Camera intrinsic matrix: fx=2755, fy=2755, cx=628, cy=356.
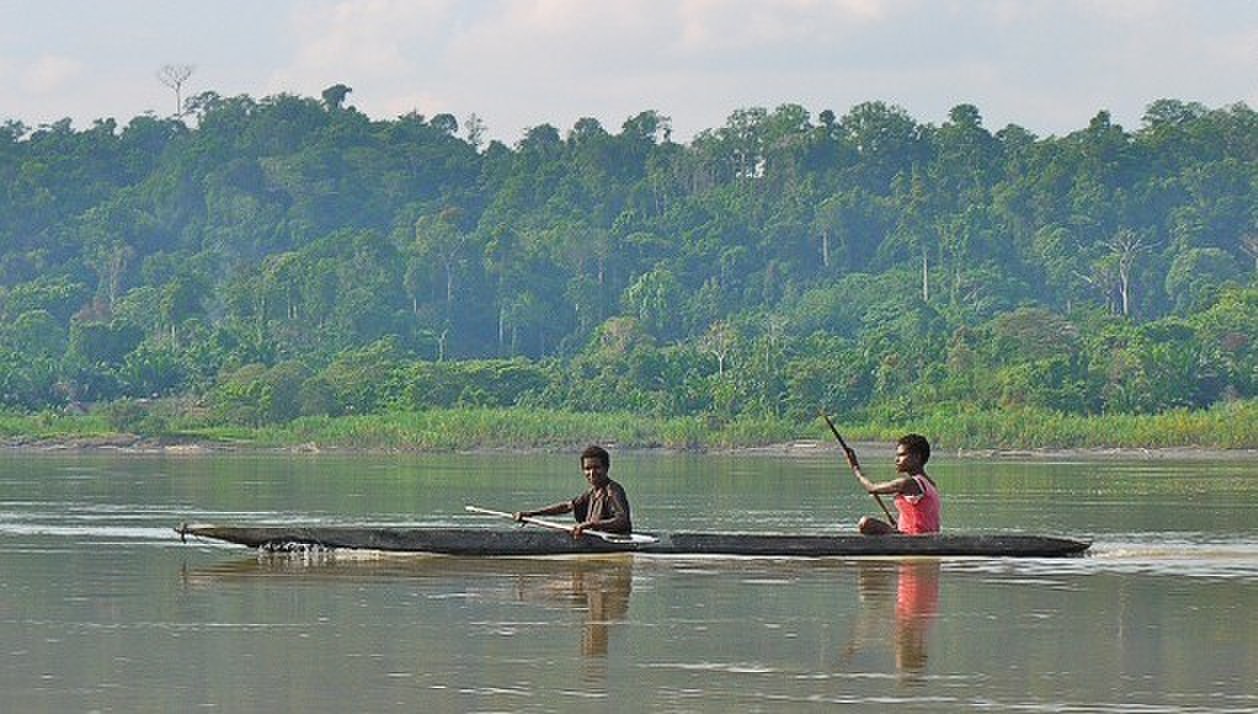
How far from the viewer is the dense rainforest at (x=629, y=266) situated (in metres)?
70.3

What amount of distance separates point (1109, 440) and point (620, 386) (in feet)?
61.5

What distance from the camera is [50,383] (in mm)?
78125

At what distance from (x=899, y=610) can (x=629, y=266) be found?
86669 millimetres

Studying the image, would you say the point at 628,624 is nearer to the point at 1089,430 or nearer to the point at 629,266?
the point at 1089,430

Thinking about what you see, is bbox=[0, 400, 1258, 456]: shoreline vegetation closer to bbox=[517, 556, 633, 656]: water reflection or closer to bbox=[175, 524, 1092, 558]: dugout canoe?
bbox=[175, 524, 1092, 558]: dugout canoe

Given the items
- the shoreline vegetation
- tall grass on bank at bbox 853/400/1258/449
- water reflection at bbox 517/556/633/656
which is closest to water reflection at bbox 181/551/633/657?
water reflection at bbox 517/556/633/656

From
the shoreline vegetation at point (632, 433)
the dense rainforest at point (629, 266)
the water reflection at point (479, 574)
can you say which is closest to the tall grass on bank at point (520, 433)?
the shoreline vegetation at point (632, 433)

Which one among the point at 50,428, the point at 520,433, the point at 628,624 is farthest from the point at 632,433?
the point at 628,624

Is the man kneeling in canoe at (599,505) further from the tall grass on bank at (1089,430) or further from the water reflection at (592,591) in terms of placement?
the tall grass on bank at (1089,430)

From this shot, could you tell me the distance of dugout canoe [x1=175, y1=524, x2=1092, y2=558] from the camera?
19547 mm

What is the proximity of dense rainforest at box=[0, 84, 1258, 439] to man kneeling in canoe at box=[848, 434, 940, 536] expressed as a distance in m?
44.4

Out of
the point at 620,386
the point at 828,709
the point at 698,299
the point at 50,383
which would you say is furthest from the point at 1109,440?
the point at 828,709

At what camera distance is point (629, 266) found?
338 ft

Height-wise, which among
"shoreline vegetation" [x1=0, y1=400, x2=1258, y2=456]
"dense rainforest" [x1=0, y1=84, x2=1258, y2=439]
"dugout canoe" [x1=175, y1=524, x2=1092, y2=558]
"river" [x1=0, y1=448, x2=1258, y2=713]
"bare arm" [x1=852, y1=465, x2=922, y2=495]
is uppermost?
"dense rainforest" [x1=0, y1=84, x2=1258, y2=439]
